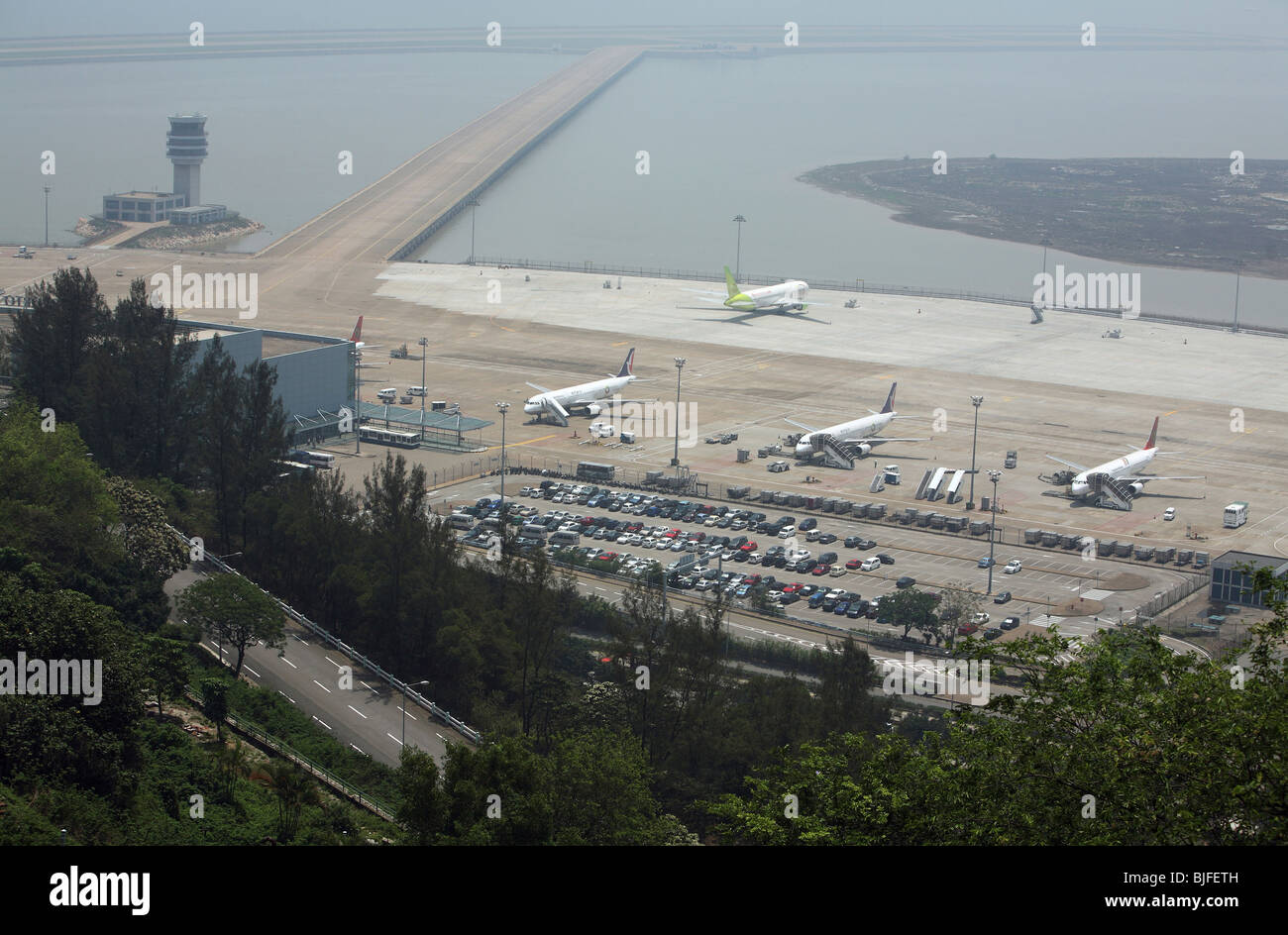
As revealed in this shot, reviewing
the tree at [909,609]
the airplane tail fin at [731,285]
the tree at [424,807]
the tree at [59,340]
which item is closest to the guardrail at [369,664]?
the tree at [424,807]

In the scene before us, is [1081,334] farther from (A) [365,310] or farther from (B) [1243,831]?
(B) [1243,831]

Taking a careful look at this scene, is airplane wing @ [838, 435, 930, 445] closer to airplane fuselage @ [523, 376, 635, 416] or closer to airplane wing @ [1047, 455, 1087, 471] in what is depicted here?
airplane wing @ [1047, 455, 1087, 471]

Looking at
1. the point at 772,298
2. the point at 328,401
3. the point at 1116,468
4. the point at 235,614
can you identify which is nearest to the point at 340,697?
the point at 235,614

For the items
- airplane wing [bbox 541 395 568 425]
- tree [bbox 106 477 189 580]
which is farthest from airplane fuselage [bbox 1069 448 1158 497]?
tree [bbox 106 477 189 580]

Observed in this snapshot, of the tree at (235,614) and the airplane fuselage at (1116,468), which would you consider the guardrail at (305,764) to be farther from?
the airplane fuselage at (1116,468)

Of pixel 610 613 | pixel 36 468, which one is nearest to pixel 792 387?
pixel 610 613

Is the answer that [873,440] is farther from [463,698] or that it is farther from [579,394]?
[463,698]
